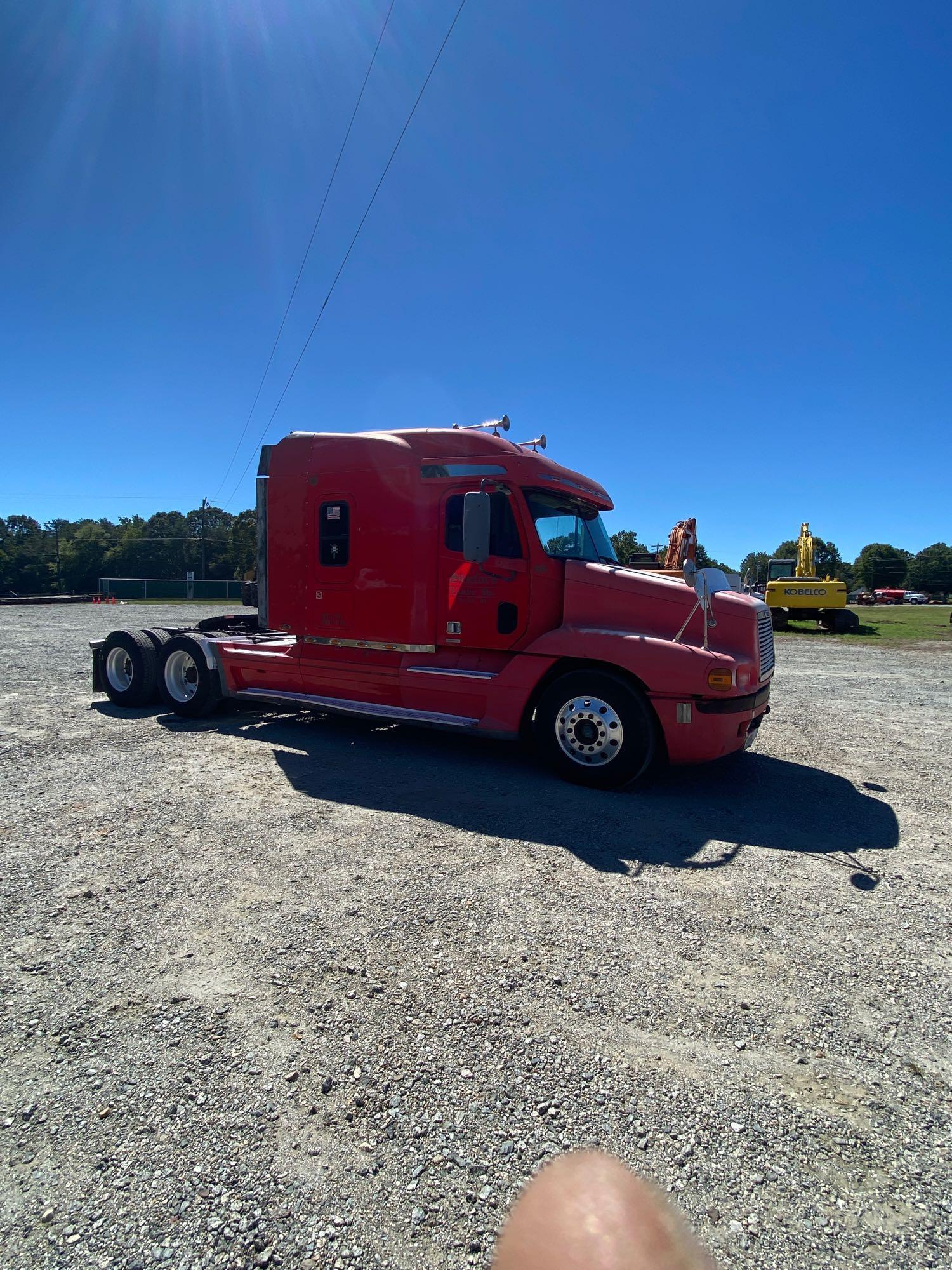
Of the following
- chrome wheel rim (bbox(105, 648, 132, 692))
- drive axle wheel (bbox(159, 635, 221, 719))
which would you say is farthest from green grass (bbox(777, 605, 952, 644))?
chrome wheel rim (bbox(105, 648, 132, 692))

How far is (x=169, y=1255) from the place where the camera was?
1560 mm

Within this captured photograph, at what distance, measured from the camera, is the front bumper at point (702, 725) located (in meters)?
5.02

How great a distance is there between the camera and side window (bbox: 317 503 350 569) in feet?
21.7

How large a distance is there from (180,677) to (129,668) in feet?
2.74

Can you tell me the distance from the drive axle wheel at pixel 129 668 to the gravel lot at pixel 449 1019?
3.06 metres

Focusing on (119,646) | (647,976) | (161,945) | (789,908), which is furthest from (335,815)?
(119,646)

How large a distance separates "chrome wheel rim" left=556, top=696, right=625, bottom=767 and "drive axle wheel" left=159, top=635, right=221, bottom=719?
14.6 ft

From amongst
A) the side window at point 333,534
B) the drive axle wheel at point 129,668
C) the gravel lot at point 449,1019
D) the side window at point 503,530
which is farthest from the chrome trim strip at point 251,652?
the side window at point 503,530

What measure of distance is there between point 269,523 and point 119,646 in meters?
3.03

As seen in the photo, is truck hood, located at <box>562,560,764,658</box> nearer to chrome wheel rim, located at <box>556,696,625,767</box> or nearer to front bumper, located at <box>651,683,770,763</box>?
front bumper, located at <box>651,683,770,763</box>

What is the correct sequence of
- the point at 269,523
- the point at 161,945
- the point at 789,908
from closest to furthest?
1. the point at 161,945
2. the point at 789,908
3. the point at 269,523

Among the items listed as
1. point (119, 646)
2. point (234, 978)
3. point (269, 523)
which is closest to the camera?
point (234, 978)

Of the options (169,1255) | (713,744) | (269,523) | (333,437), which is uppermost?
(333,437)

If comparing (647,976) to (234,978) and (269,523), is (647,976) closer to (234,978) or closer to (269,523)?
(234,978)
